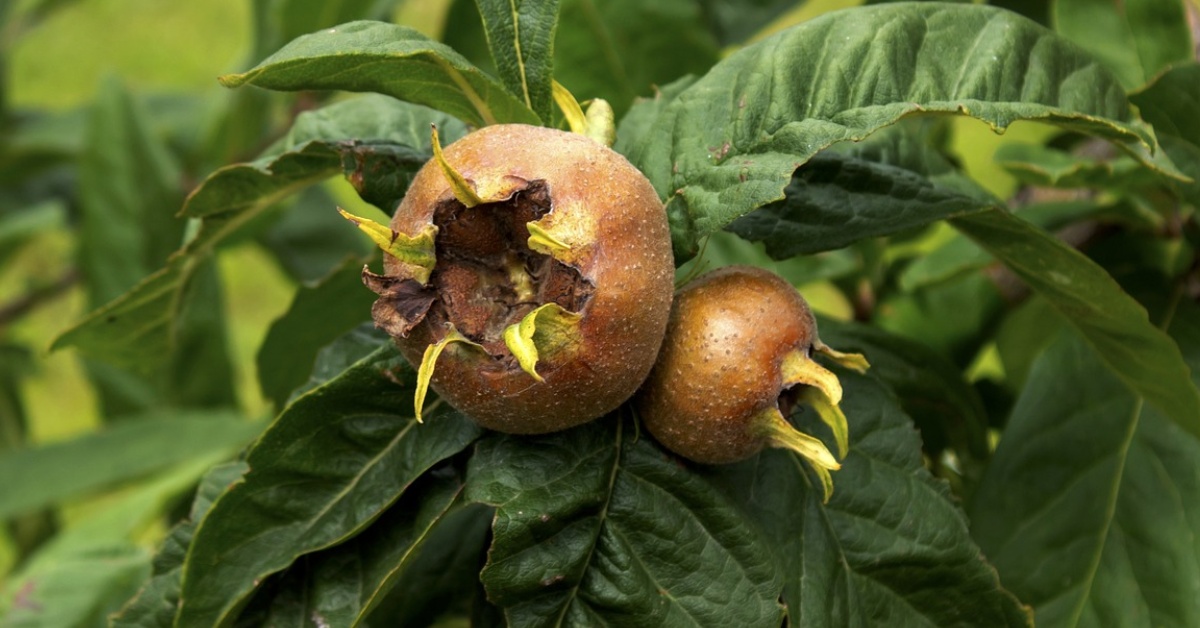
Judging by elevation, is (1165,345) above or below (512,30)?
below

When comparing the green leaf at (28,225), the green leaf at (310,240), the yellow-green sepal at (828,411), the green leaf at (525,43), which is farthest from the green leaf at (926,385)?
the green leaf at (28,225)

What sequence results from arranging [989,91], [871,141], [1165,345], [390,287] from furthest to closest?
[871,141], [1165,345], [989,91], [390,287]

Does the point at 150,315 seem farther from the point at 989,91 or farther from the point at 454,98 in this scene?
the point at 989,91

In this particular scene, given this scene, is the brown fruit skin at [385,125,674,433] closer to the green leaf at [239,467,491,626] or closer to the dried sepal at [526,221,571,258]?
the dried sepal at [526,221,571,258]

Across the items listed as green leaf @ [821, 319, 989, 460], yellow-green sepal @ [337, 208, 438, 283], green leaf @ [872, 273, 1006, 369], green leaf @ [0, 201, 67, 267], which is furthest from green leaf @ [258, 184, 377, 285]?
yellow-green sepal @ [337, 208, 438, 283]

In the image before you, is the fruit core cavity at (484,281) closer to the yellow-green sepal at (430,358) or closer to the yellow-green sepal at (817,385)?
the yellow-green sepal at (430,358)

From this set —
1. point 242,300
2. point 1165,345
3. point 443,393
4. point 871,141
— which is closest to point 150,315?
point 443,393
